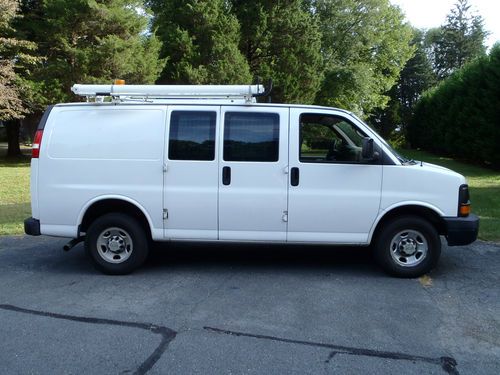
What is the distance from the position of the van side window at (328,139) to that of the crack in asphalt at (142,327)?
2643 mm

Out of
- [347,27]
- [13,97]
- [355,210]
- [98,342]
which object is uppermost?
[347,27]

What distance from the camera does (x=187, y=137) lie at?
6.14 m

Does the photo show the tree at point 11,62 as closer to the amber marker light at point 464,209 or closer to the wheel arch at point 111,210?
the wheel arch at point 111,210

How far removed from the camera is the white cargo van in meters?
6.01

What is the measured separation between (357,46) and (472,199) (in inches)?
1000

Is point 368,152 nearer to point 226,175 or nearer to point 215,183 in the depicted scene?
point 226,175

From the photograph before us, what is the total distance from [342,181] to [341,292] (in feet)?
4.29

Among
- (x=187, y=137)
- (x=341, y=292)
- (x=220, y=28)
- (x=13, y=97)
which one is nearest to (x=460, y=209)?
(x=341, y=292)

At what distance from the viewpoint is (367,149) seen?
5.90m

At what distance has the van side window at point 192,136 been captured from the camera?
6098 mm

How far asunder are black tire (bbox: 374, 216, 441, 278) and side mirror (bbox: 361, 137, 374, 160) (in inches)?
33.6

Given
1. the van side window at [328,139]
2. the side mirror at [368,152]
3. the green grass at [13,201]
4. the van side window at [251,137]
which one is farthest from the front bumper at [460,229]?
the green grass at [13,201]

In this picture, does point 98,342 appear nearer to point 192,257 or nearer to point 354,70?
point 192,257

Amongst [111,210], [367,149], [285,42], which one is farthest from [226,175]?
[285,42]
